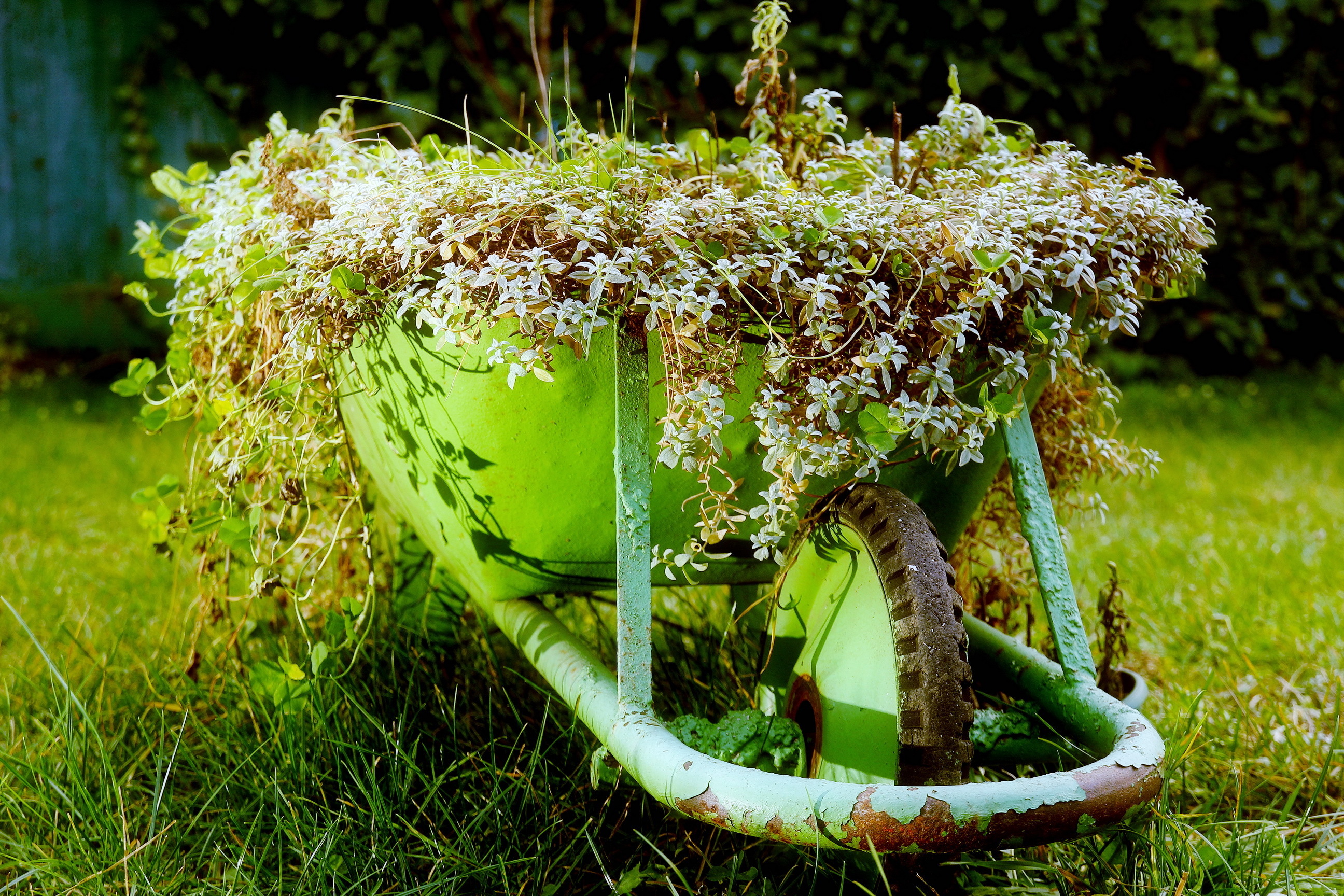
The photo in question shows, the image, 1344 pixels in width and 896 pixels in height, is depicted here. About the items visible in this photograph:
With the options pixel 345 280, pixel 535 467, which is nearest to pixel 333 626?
pixel 535 467

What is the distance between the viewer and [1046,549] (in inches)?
41.2

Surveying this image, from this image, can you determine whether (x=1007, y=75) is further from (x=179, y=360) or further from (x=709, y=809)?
(x=709, y=809)

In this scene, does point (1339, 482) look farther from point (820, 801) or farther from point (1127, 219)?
point (820, 801)

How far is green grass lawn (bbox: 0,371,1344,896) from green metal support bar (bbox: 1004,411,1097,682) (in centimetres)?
16

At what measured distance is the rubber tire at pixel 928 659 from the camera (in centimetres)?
85

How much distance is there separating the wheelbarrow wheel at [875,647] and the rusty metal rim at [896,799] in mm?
89

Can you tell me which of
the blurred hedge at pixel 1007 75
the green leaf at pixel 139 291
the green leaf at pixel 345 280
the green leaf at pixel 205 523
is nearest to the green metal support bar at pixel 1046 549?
the green leaf at pixel 345 280

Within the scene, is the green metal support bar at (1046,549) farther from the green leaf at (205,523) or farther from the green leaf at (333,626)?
the green leaf at (205,523)

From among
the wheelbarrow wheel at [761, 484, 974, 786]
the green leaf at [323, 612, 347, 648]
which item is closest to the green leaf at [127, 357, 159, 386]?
the green leaf at [323, 612, 347, 648]

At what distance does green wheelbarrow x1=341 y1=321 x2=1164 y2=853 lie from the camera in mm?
771

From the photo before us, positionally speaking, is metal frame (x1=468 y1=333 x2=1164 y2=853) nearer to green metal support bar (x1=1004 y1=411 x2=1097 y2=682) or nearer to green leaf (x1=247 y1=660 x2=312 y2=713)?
green metal support bar (x1=1004 y1=411 x2=1097 y2=682)

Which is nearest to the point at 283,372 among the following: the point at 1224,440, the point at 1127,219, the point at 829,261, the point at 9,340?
the point at 829,261

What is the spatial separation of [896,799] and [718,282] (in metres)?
0.42

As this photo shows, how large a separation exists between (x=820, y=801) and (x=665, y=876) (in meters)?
0.36
